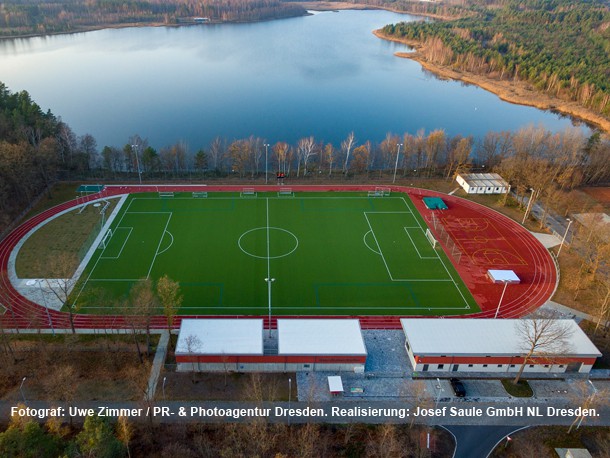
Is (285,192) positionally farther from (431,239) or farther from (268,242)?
(431,239)

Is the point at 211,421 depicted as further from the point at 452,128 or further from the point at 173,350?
the point at 452,128

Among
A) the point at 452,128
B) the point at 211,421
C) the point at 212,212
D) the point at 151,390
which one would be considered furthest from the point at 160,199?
the point at 452,128

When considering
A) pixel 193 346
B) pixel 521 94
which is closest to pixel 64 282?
pixel 193 346

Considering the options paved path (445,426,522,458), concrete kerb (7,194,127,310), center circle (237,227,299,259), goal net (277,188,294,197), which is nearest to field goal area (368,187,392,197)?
goal net (277,188,294,197)

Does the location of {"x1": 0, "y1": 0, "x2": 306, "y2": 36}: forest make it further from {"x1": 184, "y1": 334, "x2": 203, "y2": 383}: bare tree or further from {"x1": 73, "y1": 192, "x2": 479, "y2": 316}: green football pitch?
{"x1": 184, "y1": 334, "x2": 203, "y2": 383}: bare tree

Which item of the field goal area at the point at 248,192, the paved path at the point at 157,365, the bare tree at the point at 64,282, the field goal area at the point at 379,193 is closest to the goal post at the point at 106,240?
the bare tree at the point at 64,282

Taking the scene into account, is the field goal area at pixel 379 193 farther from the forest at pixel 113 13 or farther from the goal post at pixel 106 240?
the forest at pixel 113 13
